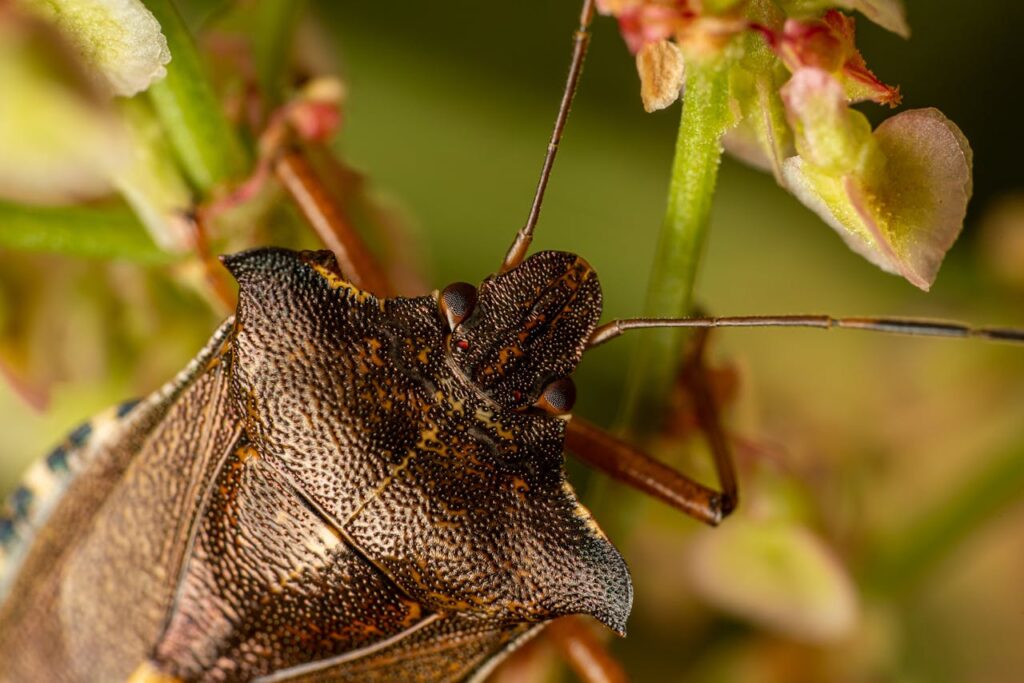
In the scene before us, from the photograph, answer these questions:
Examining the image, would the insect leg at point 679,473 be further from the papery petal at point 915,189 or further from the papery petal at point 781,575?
the papery petal at point 915,189

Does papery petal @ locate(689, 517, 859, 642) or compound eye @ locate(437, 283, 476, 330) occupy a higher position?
compound eye @ locate(437, 283, 476, 330)

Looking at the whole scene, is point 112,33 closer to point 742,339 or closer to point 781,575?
point 781,575

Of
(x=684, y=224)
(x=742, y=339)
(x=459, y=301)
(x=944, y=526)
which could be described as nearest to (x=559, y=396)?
(x=459, y=301)

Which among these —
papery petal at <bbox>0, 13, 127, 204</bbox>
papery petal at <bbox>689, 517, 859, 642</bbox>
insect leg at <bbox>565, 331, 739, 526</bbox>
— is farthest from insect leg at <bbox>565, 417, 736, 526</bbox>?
papery petal at <bbox>0, 13, 127, 204</bbox>

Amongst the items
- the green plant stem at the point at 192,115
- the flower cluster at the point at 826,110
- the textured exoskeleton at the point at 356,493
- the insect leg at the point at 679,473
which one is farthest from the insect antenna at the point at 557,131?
the green plant stem at the point at 192,115

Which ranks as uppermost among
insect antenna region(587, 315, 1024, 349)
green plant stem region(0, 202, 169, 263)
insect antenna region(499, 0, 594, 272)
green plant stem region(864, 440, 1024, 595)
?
green plant stem region(0, 202, 169, 263)

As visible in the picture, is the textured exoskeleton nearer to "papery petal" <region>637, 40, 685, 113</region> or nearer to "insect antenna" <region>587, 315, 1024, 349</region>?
"insect antenna" <region>587, 315, 1024, 349</region>
